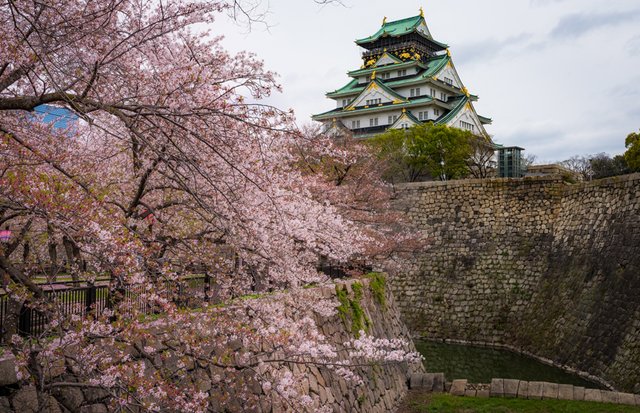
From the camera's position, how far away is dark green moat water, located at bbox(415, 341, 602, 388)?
48.7ft

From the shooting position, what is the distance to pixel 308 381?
774 centimetres

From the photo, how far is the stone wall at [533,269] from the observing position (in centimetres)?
1434

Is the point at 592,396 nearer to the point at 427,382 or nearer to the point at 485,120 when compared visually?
the point at 427,382

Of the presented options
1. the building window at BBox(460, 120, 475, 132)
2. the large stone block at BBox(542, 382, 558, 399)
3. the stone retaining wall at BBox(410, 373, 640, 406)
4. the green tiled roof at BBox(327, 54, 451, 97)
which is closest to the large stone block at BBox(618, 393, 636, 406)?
the stone retaining wall at BBox(410, 373, 640, 406)

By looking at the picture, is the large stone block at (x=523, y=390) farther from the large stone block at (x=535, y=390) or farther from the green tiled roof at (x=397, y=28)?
the green tiled roof at (x=397, y=28)

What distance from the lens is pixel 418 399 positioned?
11703 mm

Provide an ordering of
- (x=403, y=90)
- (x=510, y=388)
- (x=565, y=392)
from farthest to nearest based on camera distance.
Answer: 1. (x=403, y=90)
2. (x=510, y=388)
3. (x=565, y=392)

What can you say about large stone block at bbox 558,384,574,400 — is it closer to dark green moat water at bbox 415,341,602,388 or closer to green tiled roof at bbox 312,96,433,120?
dark green moat water at bbox 415,341,602,388

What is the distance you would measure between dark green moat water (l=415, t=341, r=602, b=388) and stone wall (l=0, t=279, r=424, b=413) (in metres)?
1.88

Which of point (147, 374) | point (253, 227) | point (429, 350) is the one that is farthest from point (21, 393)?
point (429, 350)

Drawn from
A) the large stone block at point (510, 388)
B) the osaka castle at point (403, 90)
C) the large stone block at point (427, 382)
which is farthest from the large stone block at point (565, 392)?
the osaka castle at point (403, 90)

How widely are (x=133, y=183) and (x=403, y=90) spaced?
34924 millimetres

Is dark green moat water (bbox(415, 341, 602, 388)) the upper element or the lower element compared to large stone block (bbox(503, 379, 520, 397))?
lower

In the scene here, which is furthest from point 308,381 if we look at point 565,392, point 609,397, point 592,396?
point 609,397
